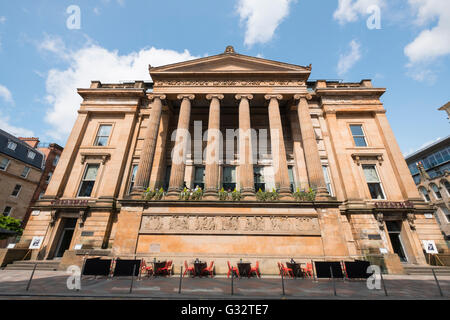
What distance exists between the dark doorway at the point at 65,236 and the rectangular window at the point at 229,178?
14.2 m

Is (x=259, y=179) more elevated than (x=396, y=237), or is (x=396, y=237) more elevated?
(x=259, y=179)

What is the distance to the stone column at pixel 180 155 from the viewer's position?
14.2 metres

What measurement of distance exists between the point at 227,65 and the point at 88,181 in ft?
59.0

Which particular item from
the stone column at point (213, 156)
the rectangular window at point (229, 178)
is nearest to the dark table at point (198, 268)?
the stone column at point (213, 156)

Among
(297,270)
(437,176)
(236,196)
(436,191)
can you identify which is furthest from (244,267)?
(436,191)

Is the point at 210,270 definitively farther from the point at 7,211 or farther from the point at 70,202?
the point at 7,211

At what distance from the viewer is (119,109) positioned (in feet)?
69.5

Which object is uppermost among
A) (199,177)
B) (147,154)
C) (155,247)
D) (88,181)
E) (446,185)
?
(446,185)

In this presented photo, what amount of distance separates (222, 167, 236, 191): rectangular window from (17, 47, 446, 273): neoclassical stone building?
11cm

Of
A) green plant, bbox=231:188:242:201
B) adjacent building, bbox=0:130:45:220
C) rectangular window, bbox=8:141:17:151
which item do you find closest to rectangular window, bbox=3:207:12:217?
adjacent building, bbox=0:130:45:220

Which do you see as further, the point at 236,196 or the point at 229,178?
the point at 229,178

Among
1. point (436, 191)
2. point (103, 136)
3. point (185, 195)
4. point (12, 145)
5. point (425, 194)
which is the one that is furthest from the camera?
point (425, 194)

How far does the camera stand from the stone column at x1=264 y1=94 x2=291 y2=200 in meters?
14.4

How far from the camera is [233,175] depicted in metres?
19.6
